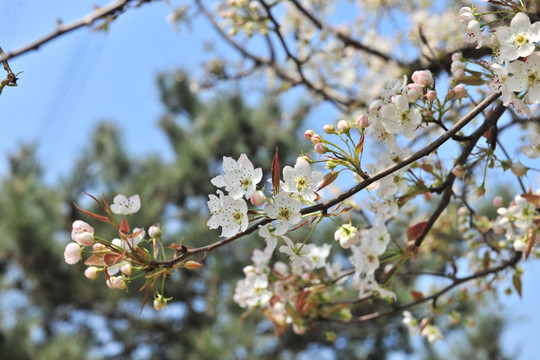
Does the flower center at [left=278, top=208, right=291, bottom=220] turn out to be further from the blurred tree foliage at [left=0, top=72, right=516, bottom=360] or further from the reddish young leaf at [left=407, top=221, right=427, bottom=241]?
the blurred tree foliage at [left=0, top=72, right=516, bottom=360]

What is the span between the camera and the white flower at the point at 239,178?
22.0 inches

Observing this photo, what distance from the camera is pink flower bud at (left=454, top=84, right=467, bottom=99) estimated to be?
2.21 ft

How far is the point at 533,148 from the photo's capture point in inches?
33.2

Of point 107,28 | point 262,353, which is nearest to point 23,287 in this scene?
point 262,353

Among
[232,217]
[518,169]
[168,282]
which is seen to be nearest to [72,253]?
[232,217]

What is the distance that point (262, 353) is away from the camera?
3604 mm

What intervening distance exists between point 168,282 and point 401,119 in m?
4.03

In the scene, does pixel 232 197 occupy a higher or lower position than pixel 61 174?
lower

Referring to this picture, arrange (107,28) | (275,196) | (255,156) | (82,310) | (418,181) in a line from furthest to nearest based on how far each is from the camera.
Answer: (255,156) → (82,310) → (107,28) → (418,181) → (275,196)

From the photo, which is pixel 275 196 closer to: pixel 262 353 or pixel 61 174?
pixel 262 353

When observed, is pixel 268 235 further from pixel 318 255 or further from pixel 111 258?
pixel 318 255

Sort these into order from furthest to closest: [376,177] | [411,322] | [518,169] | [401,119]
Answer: [411,322] < [518,169] < [401,119] < [376,177]

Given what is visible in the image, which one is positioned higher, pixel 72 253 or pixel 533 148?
pixel 533 148

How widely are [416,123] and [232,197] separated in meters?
0.25
